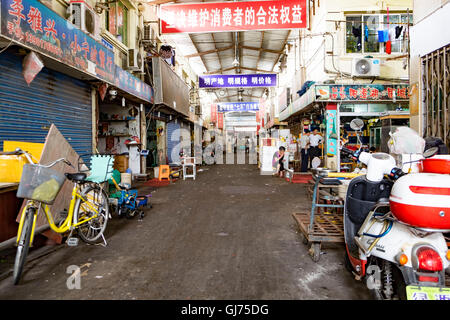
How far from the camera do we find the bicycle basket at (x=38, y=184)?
311cm

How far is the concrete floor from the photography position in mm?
2939

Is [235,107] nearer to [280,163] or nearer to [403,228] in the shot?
[280,163]

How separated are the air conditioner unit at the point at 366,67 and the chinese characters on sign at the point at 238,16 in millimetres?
4532

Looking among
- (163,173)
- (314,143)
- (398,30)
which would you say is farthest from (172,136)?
(398,30)

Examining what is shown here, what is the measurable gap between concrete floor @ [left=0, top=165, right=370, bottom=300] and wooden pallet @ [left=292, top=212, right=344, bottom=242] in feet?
1.06

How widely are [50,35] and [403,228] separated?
688 centimetres

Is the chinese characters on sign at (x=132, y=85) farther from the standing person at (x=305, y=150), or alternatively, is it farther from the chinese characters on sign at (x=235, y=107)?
the chinese characters on sign at (x=235, y=107)

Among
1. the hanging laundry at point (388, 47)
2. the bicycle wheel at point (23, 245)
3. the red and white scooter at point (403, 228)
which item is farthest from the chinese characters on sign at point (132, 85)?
the hanging laundry at point (388, 47)

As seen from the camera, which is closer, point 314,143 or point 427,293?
point 427,293

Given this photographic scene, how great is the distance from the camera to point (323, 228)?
4109 millimetres

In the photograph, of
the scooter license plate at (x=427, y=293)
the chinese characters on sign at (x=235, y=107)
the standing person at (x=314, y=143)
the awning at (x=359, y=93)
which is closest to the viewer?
the scooter license plate at (x=427, y=293)
